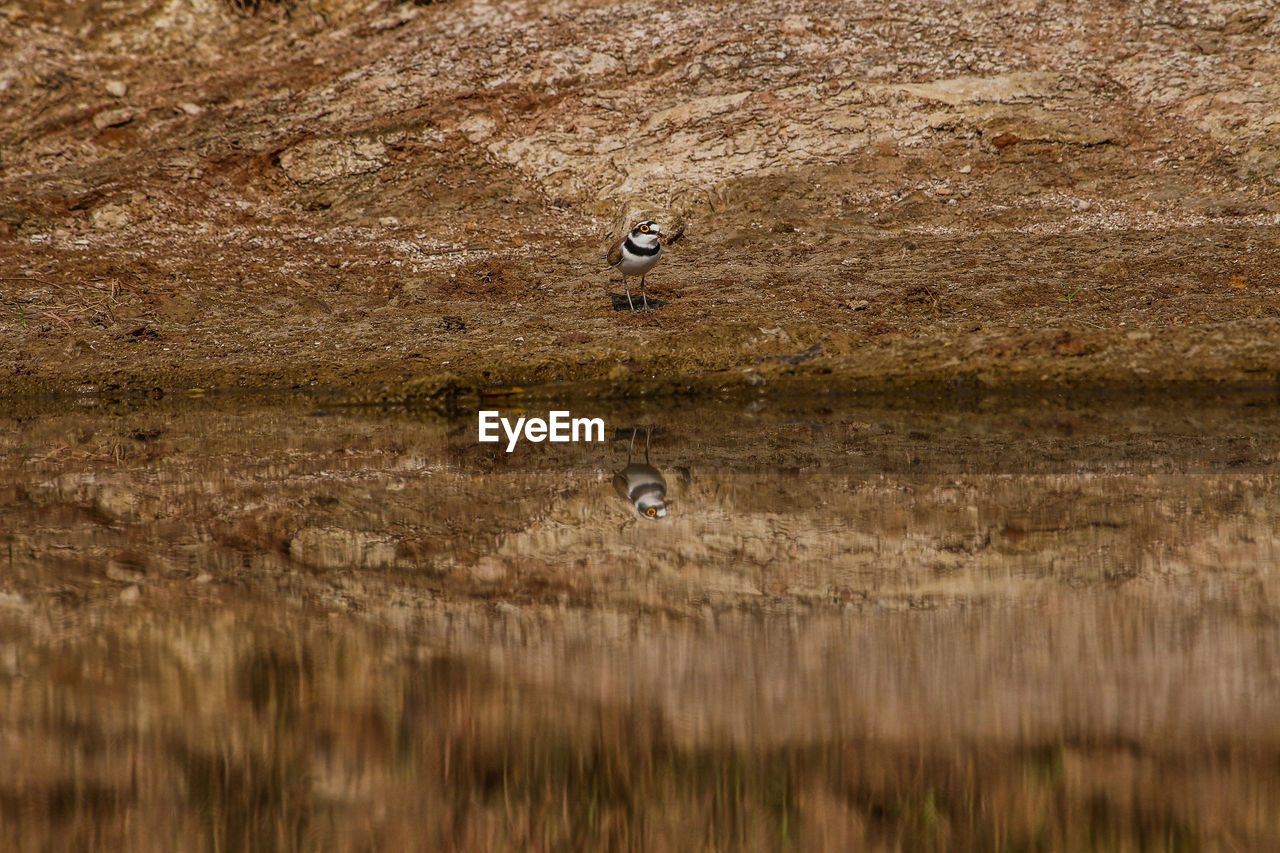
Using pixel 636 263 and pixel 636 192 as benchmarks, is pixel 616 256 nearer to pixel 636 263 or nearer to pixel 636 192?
pixel 636 263

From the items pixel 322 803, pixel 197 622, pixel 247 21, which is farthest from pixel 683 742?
pixel 247 21

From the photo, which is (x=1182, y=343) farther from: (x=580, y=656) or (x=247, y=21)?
(x=247, y=21)

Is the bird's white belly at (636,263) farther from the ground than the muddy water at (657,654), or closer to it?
farther from the ground

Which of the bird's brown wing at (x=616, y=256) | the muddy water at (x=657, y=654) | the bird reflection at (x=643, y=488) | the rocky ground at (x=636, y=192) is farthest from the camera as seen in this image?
the bird's brown wing at (x=616, y=256)

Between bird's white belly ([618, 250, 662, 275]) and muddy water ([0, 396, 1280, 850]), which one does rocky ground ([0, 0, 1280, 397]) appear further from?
muddy water ([0, 396, 1280, 850])

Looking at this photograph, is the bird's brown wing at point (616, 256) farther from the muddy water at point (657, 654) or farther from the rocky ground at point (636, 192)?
the muddy water at point (657, 654)

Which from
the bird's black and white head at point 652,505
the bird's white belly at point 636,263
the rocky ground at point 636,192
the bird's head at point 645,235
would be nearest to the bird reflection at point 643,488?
the bird's black and white head at point 652,505

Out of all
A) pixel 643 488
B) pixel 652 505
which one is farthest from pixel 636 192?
pixel 652 505
